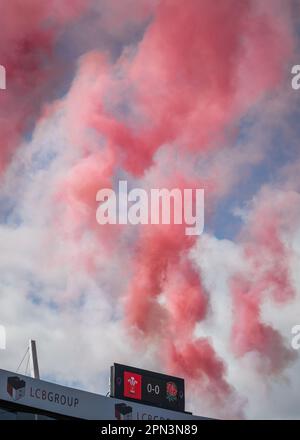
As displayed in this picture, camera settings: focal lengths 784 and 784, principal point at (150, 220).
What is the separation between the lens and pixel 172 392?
63.3m

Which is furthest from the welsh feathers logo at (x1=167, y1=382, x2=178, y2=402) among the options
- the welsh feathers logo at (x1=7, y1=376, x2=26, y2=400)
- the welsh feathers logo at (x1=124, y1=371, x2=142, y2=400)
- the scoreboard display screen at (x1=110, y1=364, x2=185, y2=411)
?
the welsh feathers logo at (x1=7, y1=376, x2=26, y2=400)

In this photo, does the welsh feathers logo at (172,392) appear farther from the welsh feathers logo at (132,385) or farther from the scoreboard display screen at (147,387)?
the welsh feathers logo at (132,385)

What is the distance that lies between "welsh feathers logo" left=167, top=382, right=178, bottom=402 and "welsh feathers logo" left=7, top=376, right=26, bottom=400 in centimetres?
1492

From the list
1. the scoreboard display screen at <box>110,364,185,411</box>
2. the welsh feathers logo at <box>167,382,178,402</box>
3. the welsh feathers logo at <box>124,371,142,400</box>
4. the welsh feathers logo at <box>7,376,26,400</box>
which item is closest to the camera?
the welsh feathers logo at <box>7,376,26,400</box>

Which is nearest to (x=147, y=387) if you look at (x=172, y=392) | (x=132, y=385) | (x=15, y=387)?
(x=132, y=385)

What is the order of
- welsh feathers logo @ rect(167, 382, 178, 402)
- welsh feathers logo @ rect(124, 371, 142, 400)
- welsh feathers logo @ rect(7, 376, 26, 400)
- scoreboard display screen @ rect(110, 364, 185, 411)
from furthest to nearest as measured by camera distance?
1. welsh feathers logo @ rect(167, 382, 178, 402)
2. welsh feathers logo @ rect(124, 371, 142, 400)
3. scoreboard display screen @ rect(110, 364, 185, 411)
4. welsh feathers logo @ rect(7, 376, 26, 400)

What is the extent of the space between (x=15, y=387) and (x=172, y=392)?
53.4ft

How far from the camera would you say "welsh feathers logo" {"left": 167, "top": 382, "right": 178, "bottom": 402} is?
63.0 m

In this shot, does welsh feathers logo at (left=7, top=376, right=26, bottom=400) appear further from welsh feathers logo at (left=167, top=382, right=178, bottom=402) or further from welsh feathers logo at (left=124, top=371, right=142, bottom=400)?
welsh feathers logo at (left=167, top=382, right=178, bottom=402)

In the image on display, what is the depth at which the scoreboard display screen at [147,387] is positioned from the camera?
60.1 meters

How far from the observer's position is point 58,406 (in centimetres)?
5422
